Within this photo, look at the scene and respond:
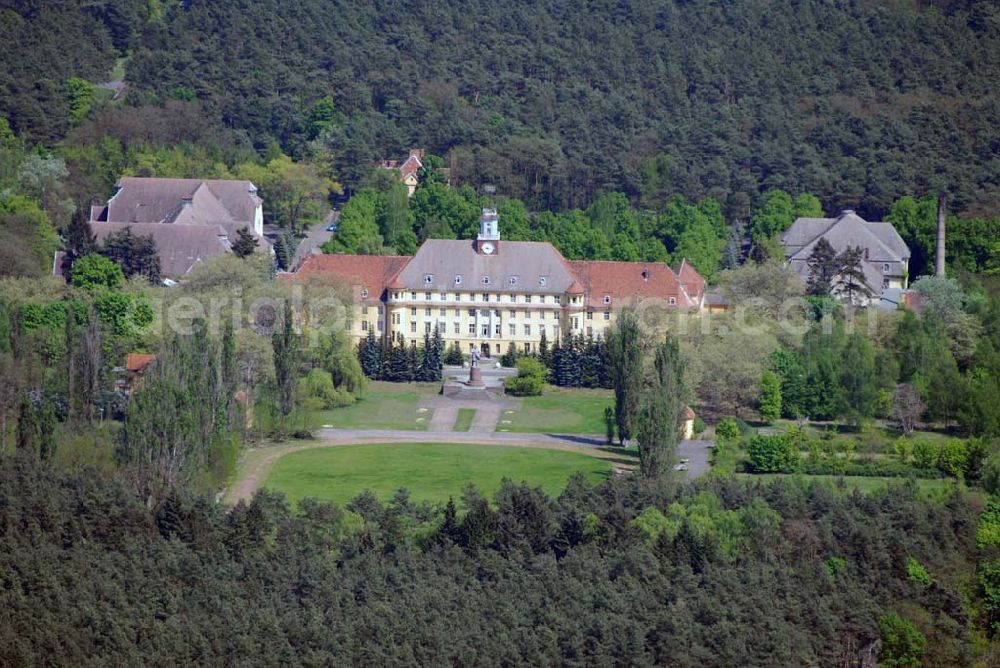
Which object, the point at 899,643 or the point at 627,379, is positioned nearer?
the point at 899,643

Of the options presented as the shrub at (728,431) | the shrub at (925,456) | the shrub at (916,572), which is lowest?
the shrub at (916,572)

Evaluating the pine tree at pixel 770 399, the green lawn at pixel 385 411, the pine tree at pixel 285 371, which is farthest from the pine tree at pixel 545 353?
the pine tree at pixel 285 371

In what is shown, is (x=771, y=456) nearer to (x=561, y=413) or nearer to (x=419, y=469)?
(x=419, y=469)

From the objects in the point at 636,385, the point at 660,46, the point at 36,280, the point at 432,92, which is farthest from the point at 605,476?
the point at 660,46

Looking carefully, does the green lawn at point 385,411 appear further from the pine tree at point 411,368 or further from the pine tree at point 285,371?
the pine tree at point 285,371

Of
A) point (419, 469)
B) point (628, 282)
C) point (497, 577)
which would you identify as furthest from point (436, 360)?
point (497, 577)

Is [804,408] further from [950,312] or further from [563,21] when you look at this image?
[563,21]
